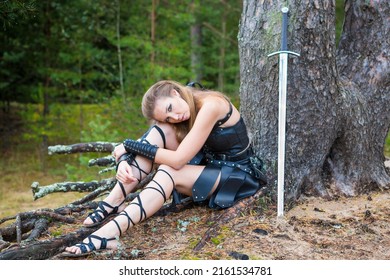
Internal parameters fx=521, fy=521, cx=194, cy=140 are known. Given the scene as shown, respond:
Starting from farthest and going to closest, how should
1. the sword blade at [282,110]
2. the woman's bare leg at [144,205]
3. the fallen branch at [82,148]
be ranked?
the fallen branch at [82,148]
the sword blade at [282,110]
the woman's bare leg at [144,205]

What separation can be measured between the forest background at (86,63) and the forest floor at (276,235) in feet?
15.5

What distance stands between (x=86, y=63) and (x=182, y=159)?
9.05m

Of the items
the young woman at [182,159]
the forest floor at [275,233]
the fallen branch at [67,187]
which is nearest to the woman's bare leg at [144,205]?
the young woman at [182,159]

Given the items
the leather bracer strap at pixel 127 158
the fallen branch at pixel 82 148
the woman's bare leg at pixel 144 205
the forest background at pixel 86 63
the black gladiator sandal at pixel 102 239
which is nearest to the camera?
the black gladiator sandal at pixel 102 239

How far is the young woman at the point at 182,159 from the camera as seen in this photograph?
346cm

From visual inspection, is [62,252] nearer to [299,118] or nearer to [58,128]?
[299,118]

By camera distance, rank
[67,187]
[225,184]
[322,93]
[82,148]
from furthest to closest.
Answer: [82,148], [67,187], [322,93], [225,184]

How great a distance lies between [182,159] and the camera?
3.51 metres

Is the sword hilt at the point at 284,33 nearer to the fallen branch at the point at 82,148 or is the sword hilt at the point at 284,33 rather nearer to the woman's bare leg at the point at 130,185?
the woman's bare leg at the point at 130,185

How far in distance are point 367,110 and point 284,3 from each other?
49.1 inches

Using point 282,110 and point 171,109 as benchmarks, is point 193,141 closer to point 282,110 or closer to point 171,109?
point 171,109

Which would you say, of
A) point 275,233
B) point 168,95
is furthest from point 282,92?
point 275,233

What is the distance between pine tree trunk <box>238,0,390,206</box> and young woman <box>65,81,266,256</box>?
0.27m

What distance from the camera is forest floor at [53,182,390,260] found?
3.25 metres
